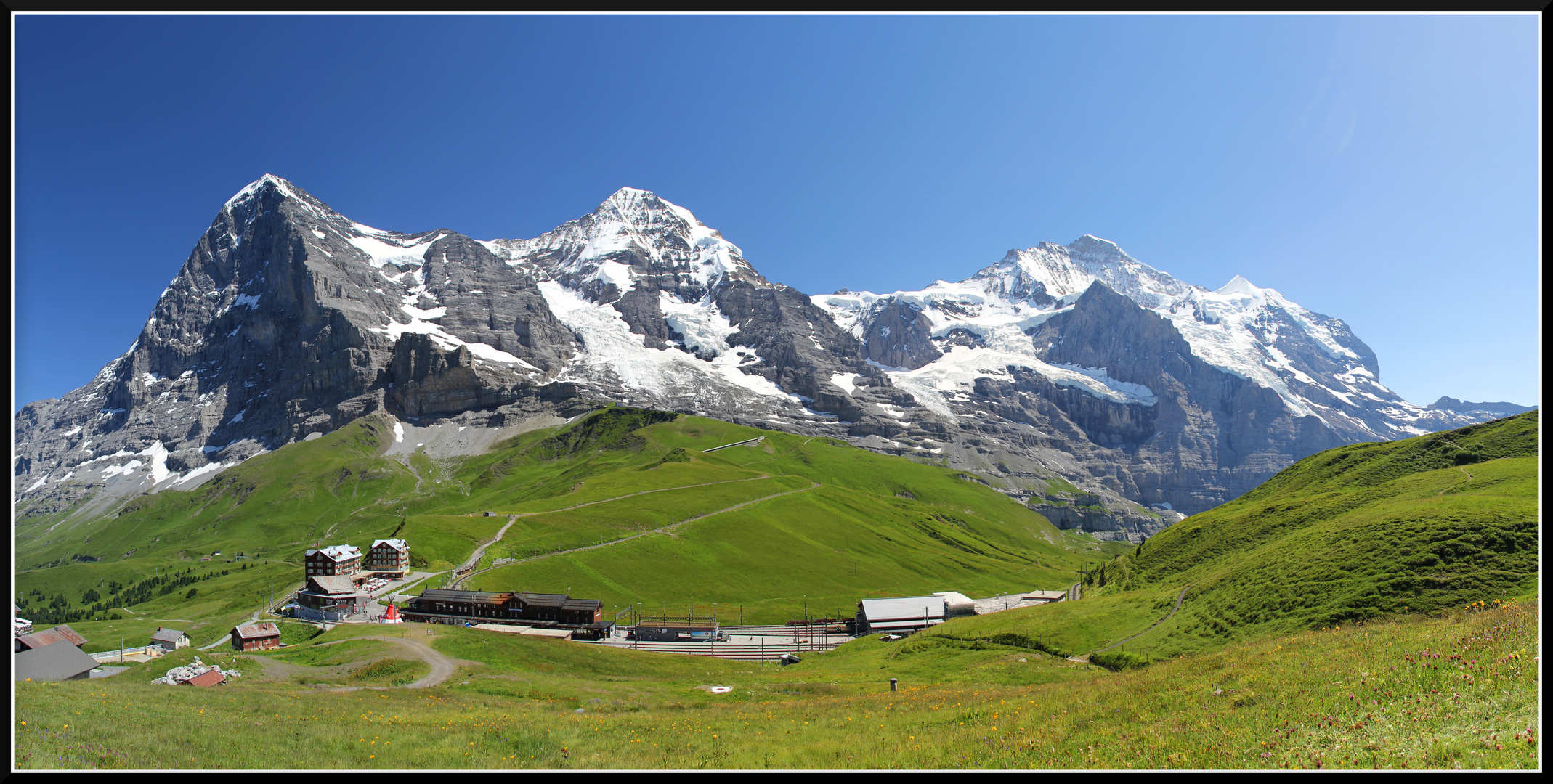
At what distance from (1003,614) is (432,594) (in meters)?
77.7

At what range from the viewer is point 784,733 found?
21.5m

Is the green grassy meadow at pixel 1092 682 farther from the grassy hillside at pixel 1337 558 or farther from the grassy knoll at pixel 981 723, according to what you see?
the grassy hillside at pixel 1337 558

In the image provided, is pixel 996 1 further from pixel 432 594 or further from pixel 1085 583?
pixel 432 594

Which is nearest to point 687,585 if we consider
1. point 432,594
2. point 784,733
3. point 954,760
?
point 432,594

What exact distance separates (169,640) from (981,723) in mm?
106386

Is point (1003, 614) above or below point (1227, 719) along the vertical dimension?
below

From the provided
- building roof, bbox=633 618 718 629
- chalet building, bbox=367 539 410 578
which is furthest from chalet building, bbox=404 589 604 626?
chalet building, bbox=367 539 410 578

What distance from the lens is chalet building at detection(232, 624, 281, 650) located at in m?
68.2

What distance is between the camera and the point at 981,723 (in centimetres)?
2011

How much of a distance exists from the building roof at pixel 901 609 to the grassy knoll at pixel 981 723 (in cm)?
6801

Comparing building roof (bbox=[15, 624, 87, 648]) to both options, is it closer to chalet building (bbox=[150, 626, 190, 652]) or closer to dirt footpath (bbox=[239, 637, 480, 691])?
chalet building (bbox=[150, 626, 190, 652])

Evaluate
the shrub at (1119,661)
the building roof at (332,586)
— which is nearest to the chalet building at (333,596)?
the building roof at (332,586)
